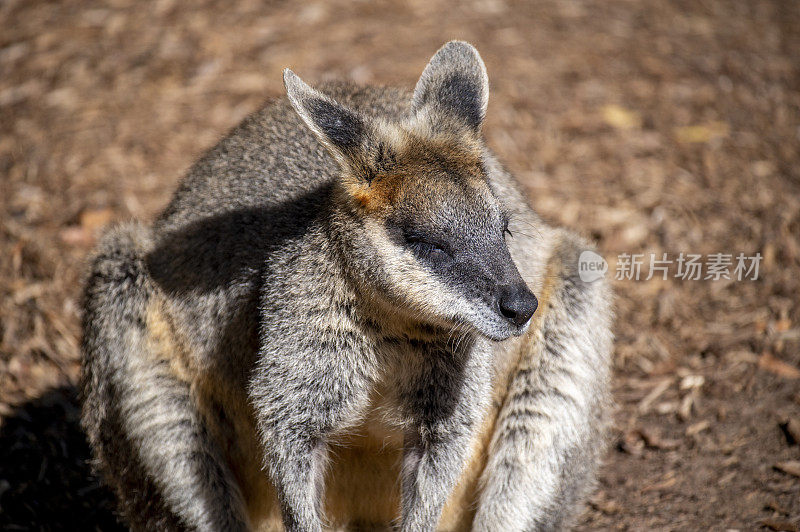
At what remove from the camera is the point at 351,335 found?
12.8 feet

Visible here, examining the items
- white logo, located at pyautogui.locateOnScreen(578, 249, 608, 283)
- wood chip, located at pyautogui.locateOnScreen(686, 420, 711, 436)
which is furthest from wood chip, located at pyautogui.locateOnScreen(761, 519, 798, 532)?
white logo, located at pyautogui.locateOnScreen(578, 249, 608, 283)

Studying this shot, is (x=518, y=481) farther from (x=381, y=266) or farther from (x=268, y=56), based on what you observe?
(x=268, y=56)

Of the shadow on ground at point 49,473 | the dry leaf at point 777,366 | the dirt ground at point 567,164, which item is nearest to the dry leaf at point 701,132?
the dirt ground at point 567,164

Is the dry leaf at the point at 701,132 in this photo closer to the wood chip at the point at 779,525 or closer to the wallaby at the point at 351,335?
the wallaby at the point at 351,335

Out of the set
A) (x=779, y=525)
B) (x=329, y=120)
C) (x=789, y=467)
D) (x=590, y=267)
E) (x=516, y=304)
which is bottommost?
(x=789, y=467)

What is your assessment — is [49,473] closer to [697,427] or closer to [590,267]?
[590,267]

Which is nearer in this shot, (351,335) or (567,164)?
(351,335)

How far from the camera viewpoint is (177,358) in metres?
4.55

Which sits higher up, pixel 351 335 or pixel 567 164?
pixel 351 335

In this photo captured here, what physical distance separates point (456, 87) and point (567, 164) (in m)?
4.14

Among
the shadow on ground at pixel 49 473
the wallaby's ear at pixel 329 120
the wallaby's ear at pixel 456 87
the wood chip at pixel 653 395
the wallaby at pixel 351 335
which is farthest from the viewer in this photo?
the wood chip at pixel 653 395

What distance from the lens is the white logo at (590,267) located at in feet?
15.6

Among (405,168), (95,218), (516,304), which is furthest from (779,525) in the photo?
(95,218)

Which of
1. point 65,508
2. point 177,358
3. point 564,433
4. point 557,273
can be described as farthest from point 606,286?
point 65,508
